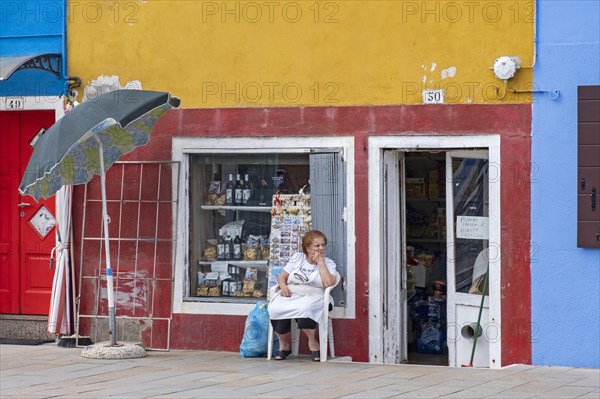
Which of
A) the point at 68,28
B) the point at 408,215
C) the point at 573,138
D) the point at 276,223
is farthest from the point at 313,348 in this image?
the point at 68,28

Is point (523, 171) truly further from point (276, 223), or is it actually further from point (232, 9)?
point (232, 9)

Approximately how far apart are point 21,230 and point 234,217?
261 cm

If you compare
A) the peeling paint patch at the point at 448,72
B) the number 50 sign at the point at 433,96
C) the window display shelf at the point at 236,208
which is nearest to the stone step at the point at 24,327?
the window display shelf at the point at 236,208

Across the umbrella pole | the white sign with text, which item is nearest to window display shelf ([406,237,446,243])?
the white sign with text

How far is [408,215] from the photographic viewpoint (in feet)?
44.0

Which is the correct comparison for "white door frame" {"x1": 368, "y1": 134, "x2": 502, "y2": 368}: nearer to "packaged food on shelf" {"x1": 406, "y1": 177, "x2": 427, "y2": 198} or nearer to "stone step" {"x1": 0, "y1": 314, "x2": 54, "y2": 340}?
"packaged food on shelf" {"x1": 406, "y1": 177, "x2": 427, "y2": 198}

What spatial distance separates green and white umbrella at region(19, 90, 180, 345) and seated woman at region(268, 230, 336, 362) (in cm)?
173

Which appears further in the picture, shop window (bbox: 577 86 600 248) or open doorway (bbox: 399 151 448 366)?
open doorway (bbox: 399 151 448 366)

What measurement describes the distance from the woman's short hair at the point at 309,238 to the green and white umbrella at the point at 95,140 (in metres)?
1.87

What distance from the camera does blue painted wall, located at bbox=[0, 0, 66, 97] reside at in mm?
12883

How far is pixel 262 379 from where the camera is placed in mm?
10539

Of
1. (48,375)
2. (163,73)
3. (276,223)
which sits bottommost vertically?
(48,375)

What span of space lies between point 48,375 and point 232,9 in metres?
4.23

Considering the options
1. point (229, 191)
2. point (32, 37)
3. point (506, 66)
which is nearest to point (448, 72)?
point (506, 66)
